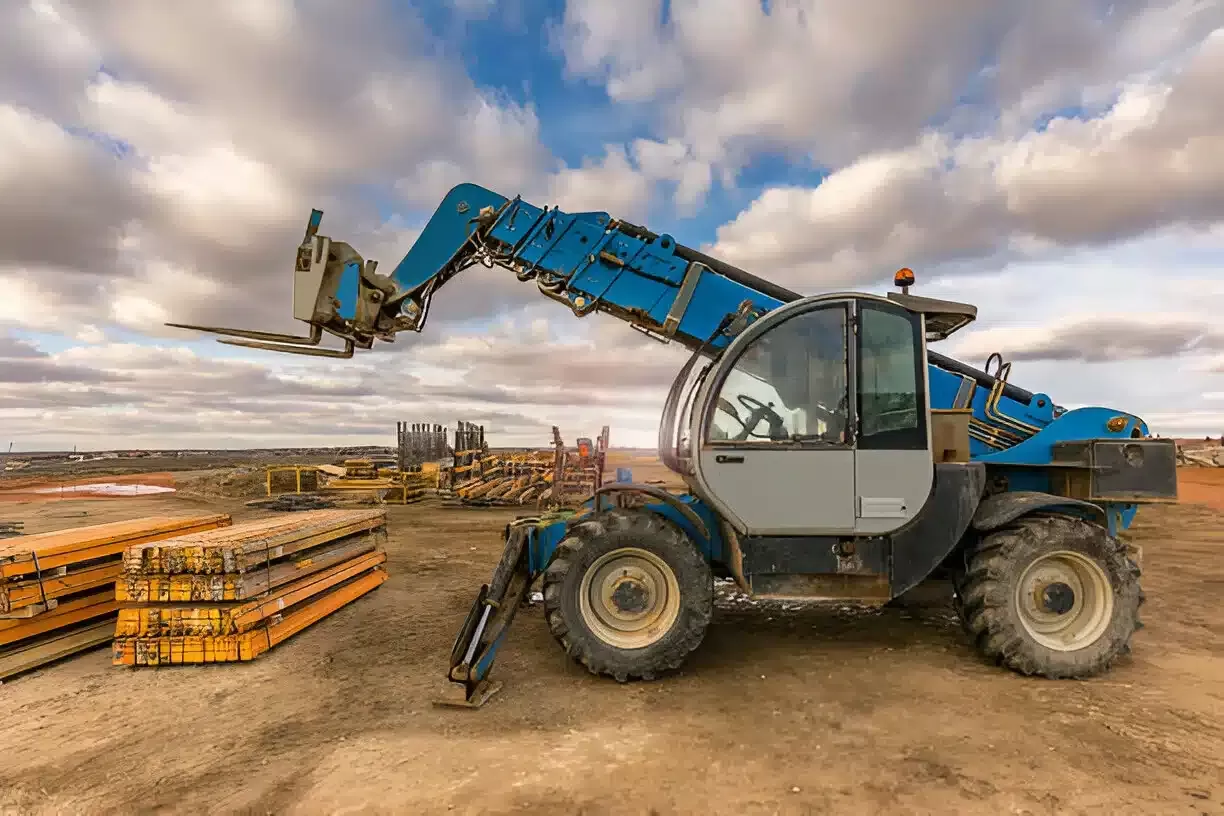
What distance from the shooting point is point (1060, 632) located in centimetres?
555

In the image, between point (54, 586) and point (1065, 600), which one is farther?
point (54, 586)

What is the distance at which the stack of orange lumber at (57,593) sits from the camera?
575 centimetres

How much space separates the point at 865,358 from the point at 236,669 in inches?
240

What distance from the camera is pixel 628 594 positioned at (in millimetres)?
5434

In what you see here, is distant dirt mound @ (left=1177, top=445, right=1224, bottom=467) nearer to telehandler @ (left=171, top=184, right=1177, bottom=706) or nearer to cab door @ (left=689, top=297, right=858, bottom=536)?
telehandler @ (left=171, top=184, right=1177, bottom=706)

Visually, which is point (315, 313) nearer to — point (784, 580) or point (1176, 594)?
point (784, 580)

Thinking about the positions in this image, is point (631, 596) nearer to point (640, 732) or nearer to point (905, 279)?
point (640, 732)

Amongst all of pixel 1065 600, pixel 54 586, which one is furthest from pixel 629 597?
pixel 54 586

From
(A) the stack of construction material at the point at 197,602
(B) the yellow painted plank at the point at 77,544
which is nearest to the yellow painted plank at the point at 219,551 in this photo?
(A) the stack of construction material at the point at 197,602

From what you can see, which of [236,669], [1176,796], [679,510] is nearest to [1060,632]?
[1176,796]

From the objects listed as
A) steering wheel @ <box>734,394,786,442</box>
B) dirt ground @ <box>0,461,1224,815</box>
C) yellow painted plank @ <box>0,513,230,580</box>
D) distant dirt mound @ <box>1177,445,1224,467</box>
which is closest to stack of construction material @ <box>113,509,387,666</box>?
dirt ground @ <box>0,461,1224,815</box>

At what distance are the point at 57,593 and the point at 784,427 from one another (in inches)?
266

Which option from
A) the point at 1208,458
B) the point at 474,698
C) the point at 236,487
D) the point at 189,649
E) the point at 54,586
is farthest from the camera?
the point at 1208,458

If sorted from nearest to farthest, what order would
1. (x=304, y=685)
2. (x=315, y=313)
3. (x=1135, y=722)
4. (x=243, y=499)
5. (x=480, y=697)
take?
(x=1135, y=722) → (x=480, y=697) → (x=304, y=685) → (x=315, y=313) → (x=243, y=499)
